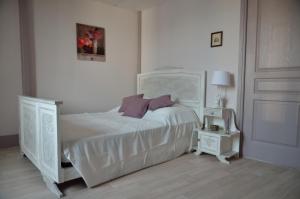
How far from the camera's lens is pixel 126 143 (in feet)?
8.00

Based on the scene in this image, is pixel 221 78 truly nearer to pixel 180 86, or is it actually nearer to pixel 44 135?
pixel 180 86

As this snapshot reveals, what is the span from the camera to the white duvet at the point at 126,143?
2.09m

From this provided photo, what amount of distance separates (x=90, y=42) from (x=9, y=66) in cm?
142

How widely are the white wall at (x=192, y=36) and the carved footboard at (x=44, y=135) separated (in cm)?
239

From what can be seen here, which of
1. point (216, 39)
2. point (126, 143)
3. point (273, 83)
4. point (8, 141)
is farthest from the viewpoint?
point (8, 141)

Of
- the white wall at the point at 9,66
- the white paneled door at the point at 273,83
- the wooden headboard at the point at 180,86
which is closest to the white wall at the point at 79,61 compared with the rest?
the white wall at the point at 9,66

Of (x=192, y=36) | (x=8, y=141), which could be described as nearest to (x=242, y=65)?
(x=192, y=36)

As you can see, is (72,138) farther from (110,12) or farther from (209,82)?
(110,12)

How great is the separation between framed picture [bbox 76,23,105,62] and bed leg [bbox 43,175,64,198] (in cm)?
244

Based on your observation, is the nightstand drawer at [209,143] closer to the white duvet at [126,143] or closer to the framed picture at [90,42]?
the white duvet at [126,143]

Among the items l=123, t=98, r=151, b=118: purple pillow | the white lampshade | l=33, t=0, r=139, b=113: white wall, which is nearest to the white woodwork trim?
the white lampshade

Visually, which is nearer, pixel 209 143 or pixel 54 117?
pixel 54 117

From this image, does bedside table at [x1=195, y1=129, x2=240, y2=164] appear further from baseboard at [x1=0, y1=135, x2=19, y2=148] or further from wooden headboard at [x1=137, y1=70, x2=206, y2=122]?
baseboard at [x1=0, y1=135, x2=19, y2=148]

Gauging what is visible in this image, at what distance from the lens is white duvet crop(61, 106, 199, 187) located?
2.09 metres
